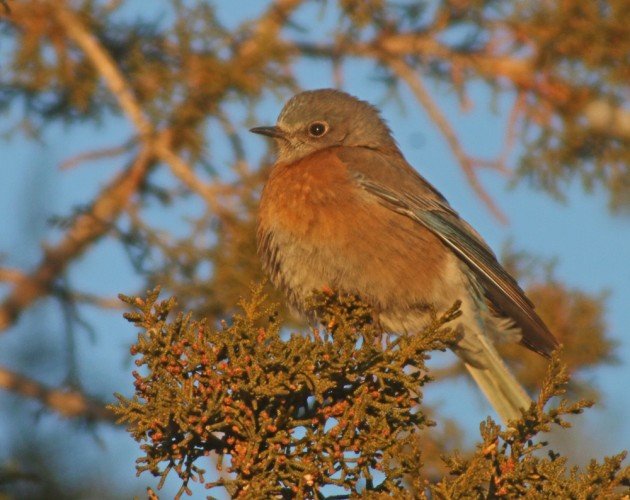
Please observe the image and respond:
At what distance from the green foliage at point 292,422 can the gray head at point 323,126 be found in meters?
2.49

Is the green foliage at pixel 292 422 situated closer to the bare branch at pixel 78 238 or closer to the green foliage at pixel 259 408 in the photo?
the green foliage at pixel 259 408

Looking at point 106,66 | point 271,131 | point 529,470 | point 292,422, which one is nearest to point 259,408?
point 292,422

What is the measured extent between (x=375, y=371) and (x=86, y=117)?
13.3 feet

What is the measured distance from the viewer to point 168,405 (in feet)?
12.6

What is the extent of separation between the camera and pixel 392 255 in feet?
18.3

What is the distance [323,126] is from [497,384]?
202 centimetres

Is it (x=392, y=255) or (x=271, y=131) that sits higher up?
(x=271, y=131)

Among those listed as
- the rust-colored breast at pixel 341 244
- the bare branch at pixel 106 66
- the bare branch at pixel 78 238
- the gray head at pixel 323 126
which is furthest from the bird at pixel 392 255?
the bare branch at pixel 78 238

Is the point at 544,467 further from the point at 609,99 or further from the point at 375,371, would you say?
the point at 609,99

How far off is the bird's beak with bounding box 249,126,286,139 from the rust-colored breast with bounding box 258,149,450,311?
65 cm

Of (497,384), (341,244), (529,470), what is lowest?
(529,470)

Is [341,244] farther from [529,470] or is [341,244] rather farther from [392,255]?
[529,470]

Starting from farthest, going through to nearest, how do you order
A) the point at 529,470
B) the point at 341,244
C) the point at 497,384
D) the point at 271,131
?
1. the point at 271,131
2. the point at 497,384
3. the point at 341,244
4. the point at 529,470

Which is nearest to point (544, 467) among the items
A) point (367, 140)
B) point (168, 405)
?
point (168, 405)
